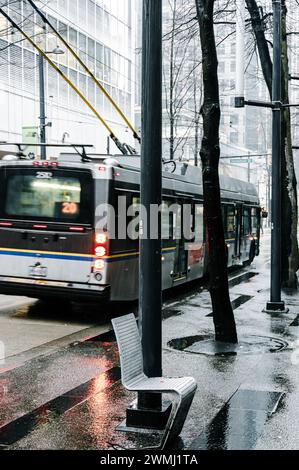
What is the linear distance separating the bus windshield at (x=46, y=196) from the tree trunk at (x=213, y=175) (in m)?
2.81

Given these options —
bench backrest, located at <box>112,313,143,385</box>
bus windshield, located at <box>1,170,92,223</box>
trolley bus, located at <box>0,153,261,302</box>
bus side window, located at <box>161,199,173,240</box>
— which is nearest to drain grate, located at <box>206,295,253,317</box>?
bus side window, located at <box>161,199,173,240</box>

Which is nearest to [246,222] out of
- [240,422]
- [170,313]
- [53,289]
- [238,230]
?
[238,230]

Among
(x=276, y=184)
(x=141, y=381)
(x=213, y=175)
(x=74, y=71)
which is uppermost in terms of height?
(x=74, y=71)

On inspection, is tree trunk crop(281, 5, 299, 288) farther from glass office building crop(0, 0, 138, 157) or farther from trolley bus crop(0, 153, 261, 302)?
glass office building crop(0, 0, 138, 157)

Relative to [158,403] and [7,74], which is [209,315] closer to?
[158,403]

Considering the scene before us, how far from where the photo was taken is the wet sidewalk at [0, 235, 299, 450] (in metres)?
5.72

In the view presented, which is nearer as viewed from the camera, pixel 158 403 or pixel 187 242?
pixel 158 403

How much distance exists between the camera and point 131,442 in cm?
559

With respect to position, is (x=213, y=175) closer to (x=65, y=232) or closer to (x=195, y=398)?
(x=65, y=232)

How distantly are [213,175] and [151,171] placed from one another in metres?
3.74

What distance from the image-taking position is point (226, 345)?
9.90 metres
